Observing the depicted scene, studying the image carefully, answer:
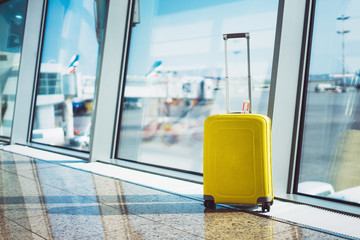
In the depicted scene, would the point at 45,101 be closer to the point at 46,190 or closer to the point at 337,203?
the point at 46,190

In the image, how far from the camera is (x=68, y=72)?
554 centimetres

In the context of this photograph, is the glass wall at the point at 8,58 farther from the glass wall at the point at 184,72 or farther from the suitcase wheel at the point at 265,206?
the suitcase wheel at the point at 265,206

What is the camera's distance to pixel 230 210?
8.40ft

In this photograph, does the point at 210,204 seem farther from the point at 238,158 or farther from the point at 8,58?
the point at 8,58

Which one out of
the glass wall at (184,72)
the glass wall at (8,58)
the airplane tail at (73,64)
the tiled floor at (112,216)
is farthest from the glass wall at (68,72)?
the tiled floor at (112,216)

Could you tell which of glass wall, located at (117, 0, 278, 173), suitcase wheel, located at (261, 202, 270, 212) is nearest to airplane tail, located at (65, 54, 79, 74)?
glass wall, located at (117, 0, 278, 173)

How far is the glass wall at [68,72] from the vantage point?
5066 millimetres

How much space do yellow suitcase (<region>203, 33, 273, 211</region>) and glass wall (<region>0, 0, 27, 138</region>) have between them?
5.42 metres

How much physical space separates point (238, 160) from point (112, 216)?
2.90 feet

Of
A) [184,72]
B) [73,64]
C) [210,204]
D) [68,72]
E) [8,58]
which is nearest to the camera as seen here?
[210,204]

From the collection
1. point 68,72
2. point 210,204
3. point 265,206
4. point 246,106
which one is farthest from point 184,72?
point 68,72

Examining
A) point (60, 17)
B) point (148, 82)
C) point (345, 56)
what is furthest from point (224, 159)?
point (60, 17)

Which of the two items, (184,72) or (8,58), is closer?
(184,72)

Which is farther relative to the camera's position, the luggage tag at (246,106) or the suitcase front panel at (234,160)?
the luggage tag at (246,106)
